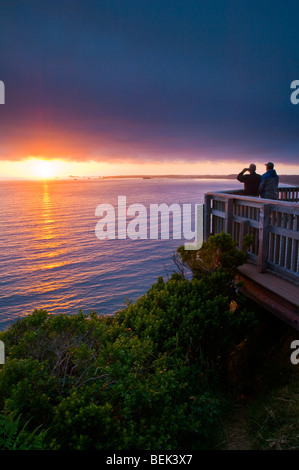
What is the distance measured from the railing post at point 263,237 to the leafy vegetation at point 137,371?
0.66 m

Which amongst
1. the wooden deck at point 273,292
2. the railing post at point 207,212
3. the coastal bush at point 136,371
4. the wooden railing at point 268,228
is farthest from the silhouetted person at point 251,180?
the coastal bush at point 136,371

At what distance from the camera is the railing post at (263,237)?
6.32 meters

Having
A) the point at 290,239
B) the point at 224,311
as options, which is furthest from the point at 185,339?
the point at 290,239

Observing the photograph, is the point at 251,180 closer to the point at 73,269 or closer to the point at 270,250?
the point at 270,250

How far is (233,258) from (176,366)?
8.17 ft

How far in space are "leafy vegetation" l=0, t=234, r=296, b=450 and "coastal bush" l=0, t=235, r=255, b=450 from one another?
14 mm

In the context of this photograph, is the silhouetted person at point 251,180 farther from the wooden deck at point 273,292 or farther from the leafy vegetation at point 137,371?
the leafy vegetation at point 137,371

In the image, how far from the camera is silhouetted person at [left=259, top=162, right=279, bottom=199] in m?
8.60

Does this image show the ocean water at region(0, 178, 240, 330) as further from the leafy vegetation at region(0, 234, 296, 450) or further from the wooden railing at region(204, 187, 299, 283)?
the leafy vegetation at region(0, 234, 296, 450)

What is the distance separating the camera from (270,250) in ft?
21.4

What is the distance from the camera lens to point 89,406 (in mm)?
3270

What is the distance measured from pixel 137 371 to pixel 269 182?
6747mm

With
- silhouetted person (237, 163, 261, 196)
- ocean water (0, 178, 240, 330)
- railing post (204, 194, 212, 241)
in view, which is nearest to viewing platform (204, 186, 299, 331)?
railing post (204, 194, 212, 241)
